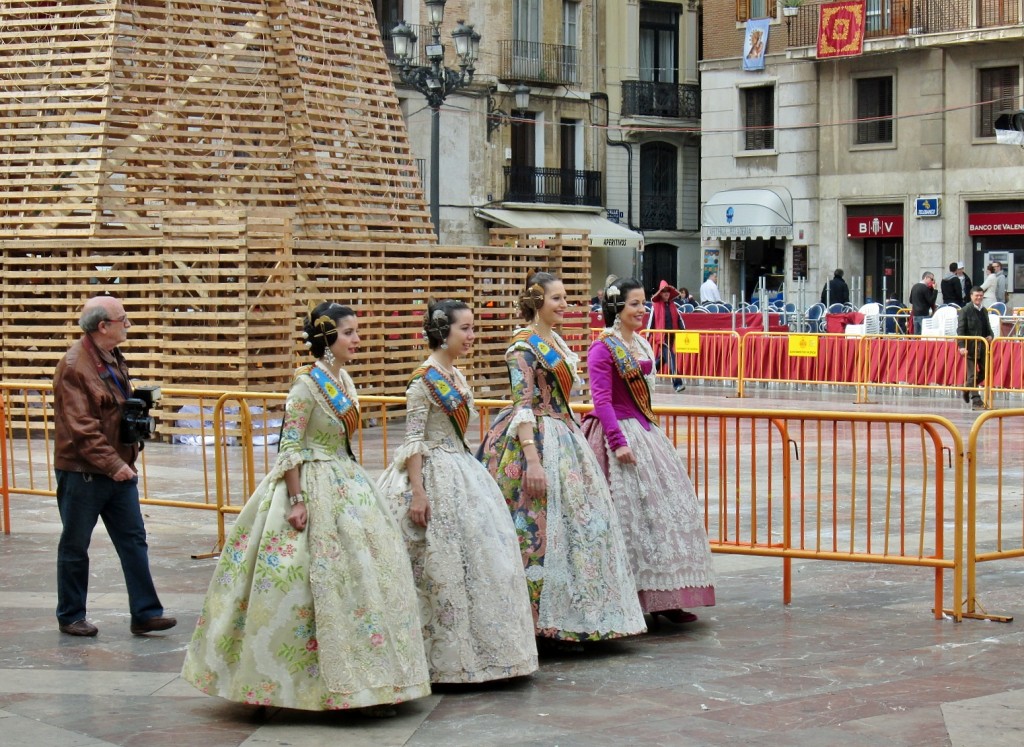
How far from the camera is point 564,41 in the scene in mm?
44531

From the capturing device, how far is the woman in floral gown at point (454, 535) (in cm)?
702

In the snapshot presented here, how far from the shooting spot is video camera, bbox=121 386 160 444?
323 inches

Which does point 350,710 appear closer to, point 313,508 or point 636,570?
point 313,508

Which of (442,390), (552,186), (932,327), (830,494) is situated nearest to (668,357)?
(932,327)

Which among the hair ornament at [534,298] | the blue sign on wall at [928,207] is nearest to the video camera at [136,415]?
the hair ornament at [534,298]

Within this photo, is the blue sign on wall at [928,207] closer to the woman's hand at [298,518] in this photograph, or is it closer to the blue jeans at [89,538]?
the blue jeans at [89,538]

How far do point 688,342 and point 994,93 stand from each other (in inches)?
624

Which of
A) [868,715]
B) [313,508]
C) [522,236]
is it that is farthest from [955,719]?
[522,236]

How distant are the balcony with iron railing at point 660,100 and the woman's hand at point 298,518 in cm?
3992

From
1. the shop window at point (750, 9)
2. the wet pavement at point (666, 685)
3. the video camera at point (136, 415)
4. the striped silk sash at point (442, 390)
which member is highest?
the shop window at point (750, 9)

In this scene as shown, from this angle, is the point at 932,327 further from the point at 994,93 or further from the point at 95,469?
the point at 95,469

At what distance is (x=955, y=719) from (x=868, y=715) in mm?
339

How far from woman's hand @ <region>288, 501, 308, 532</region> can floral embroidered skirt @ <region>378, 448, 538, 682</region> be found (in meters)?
0.60

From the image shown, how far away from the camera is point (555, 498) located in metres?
7.71
